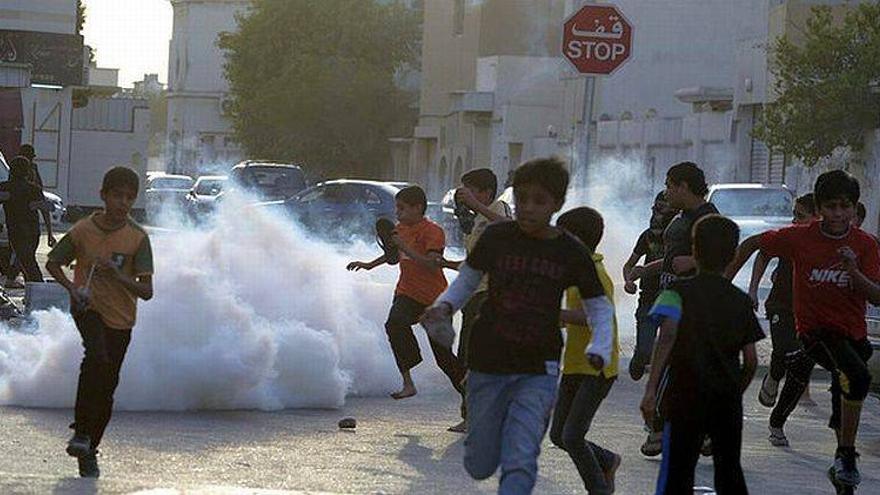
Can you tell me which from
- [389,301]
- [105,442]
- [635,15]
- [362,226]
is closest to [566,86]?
[635,15]

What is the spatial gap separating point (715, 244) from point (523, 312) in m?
0.84

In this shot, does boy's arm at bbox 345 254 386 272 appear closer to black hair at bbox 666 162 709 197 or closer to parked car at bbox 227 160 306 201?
black hair at bbox 666 162 709 197

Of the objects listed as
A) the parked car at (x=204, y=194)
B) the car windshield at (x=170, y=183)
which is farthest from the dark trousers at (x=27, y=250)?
the car windshield at (x=170, y=183)

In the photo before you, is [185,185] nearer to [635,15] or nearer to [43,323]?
[635,15]

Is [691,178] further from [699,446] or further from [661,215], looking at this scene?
[699,446]

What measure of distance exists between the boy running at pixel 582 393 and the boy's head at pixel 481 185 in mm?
2635

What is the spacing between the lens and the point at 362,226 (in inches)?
1505

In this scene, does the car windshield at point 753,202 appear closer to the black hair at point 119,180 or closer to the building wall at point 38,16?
the black hair at point 119,180

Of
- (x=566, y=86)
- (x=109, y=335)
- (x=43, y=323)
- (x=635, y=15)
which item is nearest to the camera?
(x=109, y=335)

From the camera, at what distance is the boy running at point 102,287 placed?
10.3m

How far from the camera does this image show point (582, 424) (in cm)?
968

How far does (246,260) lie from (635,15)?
47.6 meters

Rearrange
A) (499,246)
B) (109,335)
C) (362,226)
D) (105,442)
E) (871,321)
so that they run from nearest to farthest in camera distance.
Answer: (499,246) < (109,335) < (105,442) < (871,321) < (362,226)

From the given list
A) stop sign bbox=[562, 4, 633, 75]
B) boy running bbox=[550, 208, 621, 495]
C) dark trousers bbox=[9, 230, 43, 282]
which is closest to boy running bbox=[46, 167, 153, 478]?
boy running bbox=[550, 208, 621, 495]
